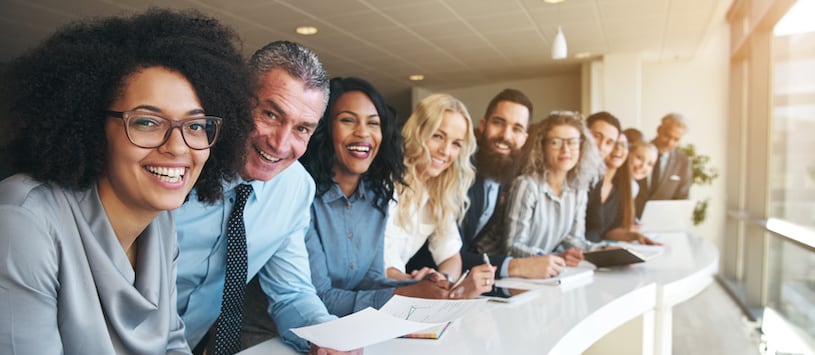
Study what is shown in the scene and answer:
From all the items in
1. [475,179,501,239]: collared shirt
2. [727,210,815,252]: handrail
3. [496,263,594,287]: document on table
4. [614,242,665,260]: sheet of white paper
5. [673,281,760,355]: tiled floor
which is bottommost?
[673,281,760,355]: tiled floor

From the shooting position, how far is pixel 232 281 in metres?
1.42

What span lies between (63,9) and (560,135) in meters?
5.26

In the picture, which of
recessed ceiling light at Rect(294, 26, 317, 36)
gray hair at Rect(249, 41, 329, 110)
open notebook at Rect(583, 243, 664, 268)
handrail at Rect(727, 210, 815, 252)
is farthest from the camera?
recessed ceiling light at Rect(294, 26, 317, 36)

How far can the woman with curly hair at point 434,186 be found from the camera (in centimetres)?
221

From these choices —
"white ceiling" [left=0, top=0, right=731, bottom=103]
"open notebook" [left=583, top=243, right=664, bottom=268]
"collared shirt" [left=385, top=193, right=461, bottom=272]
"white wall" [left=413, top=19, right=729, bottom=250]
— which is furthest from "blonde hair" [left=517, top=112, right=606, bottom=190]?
"white wall" [left=413, top=19, right=729, bottom=250]

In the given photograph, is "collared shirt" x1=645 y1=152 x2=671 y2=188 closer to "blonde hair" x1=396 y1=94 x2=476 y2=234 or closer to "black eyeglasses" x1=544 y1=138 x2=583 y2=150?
"black eyeglasses" x1=544 y1=138 x2=583 y2=150

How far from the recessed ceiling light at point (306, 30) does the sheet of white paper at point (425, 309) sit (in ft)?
17.8

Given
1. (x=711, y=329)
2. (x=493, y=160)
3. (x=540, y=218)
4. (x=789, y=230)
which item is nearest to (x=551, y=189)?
(x=540, y=218)

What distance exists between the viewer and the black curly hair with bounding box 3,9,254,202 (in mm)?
899

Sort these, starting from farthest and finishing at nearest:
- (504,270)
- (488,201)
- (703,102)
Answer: (703,102)
(488,201)
(504,270)

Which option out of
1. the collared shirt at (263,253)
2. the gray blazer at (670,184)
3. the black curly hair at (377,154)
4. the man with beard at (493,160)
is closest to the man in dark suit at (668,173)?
the gray blazer at (670,184)

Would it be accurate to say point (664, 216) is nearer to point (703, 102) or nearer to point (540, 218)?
point (540, 218)

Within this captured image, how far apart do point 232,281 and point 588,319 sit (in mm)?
1049

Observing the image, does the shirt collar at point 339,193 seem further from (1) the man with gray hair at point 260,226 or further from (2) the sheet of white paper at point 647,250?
(2) the sheet of white paper at point 647,250
